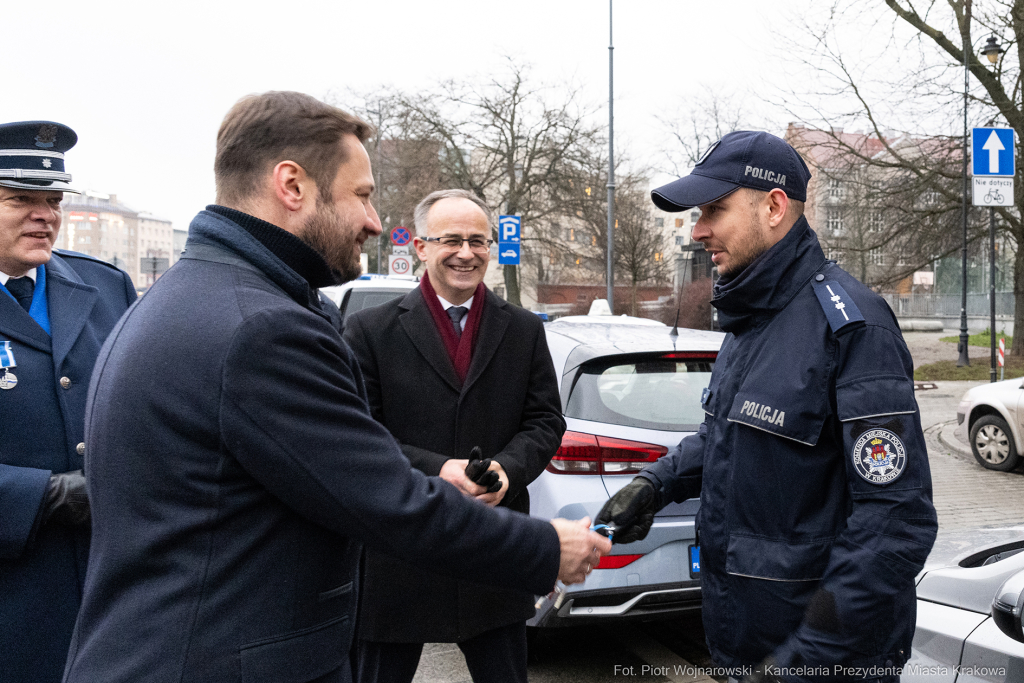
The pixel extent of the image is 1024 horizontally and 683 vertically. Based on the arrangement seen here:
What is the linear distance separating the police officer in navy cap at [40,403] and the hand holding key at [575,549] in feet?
3.78

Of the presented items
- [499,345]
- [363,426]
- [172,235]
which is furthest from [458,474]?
[172,235]

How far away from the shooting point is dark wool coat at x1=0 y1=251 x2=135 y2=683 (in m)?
2.11

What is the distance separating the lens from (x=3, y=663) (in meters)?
2.13

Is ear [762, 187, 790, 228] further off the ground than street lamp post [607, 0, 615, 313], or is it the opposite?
street lamp post [607, 0, 615, 313]

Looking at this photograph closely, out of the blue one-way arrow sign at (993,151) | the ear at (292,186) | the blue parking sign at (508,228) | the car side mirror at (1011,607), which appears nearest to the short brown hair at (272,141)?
the ear at (292,186)

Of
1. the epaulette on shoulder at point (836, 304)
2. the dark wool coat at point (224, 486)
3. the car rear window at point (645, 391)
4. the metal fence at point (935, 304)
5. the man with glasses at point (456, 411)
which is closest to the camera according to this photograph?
the dark wool coat at point (224, 486)

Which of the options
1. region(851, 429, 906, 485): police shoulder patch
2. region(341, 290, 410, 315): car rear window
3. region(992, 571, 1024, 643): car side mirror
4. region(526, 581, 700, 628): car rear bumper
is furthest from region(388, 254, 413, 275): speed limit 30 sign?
region(851, 429, 906, 485): police shoulder patch

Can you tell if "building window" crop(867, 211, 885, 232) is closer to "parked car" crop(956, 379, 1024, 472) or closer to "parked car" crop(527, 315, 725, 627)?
"parked car" crop(956, 379, 1024, 472)

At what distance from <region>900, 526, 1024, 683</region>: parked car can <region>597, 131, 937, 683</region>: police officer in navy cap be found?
1.92 feet

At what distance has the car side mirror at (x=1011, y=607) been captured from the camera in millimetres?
2201

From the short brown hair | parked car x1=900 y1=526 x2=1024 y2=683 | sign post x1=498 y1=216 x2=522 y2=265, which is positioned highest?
sign post x1=498 y1=216 x2=522 y2=265

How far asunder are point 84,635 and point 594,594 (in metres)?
2.44

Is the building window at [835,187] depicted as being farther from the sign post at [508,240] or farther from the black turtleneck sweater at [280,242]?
the black turtleneck sweater at [280,242]

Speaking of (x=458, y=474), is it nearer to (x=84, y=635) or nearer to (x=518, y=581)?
(x=518, y=581)
